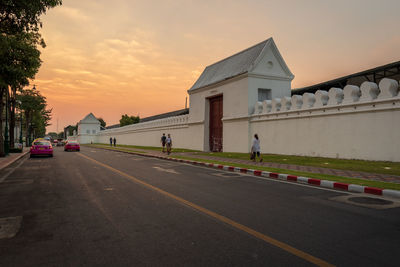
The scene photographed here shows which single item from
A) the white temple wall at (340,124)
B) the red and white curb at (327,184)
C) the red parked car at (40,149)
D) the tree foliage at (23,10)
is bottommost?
the red and white curb at (327,184)

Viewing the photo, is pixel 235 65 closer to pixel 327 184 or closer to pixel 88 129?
pixel 327 184

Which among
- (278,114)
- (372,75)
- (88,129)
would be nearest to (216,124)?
(278,114)

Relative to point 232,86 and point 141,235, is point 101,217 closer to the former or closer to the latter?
point 141,235

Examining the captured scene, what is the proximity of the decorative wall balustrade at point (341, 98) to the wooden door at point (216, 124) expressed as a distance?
7163mm

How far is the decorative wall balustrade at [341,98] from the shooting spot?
12930 mm

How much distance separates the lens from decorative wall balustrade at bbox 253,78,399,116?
1293cm

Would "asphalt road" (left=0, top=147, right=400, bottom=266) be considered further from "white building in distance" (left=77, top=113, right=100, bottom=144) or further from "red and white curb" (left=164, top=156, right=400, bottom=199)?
"white building in distance" (left=77, top=113, right=100, bottom=144)

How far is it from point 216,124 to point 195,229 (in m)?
23.8

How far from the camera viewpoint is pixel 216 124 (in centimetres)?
2783

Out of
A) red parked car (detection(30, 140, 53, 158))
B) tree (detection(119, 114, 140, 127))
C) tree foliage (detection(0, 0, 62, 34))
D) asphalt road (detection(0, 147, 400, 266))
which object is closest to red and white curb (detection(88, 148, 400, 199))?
asphalt road (detection(0, 147, 400, 266))

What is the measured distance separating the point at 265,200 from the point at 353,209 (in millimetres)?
1788

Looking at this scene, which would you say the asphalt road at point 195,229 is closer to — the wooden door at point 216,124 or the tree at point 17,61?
the tree at point 17,61

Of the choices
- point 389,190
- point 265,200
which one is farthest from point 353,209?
point 389,190

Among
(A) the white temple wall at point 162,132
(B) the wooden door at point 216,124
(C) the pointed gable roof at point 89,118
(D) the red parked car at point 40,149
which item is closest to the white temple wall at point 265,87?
(B) the wooden door at point 216,124
